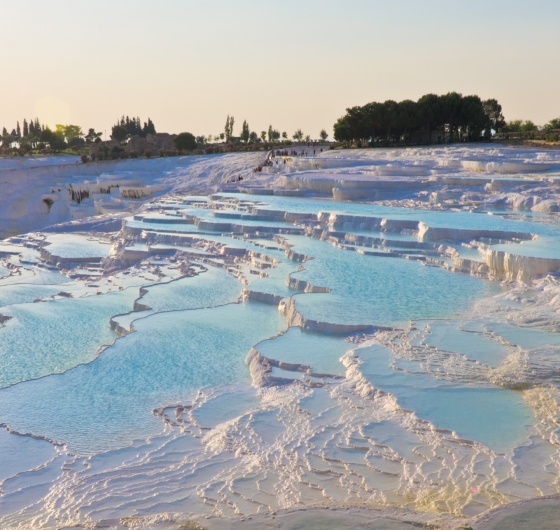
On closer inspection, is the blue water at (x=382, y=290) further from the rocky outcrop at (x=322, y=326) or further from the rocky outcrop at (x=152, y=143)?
the rocky outcrop at (x=152, y=143)

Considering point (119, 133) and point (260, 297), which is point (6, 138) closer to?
point (119, 133)

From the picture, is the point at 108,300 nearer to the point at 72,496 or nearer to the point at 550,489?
the point at 72,496

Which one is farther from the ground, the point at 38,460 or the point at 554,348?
the point at 554,348

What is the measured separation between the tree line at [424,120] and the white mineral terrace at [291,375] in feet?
76.3

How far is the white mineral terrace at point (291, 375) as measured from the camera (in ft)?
16.1

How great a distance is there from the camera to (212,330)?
8.71 meters

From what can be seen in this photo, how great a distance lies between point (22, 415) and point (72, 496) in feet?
5.67

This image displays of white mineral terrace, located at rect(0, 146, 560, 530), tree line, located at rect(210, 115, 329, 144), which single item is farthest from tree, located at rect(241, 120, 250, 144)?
white mineral terrace, located at rect(0, 146, 560, 530)

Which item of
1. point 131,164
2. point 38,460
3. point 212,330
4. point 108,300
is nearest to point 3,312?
point 108,300

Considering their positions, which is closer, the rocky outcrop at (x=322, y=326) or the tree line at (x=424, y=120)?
the rocky outcrop at (x=322, y=326)

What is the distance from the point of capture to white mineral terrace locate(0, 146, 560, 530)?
16.1 ft

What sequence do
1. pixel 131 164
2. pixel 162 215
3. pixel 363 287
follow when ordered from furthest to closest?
pixel 131 164, pixel 162 215, pixel 363 287

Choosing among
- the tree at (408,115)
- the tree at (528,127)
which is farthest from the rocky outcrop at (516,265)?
the tree at (528,127)

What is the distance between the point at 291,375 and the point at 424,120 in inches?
1314
